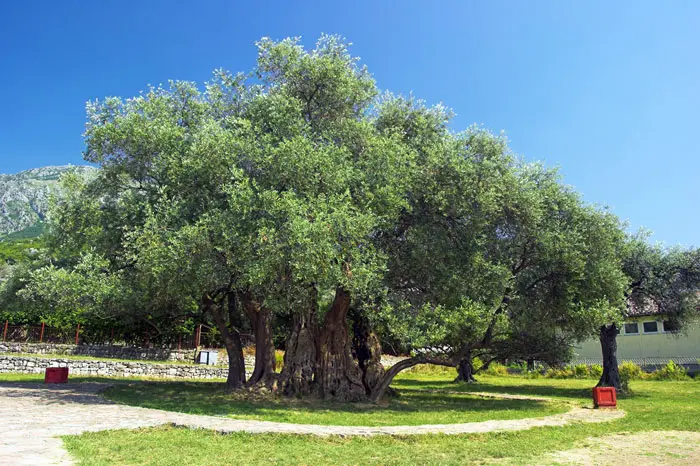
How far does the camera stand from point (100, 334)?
34.9 m

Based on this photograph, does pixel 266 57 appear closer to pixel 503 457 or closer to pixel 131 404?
pixel 131 404

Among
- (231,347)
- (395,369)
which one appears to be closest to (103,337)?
(231,347)

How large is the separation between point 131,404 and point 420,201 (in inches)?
506

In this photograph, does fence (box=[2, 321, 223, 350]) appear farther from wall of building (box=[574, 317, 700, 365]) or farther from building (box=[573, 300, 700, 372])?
wall of building (box=[574, 317, 700, 365])

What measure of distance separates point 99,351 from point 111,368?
346 centimetres

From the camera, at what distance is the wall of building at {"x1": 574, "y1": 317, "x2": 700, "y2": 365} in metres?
44.7

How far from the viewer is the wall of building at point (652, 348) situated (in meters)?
44.7

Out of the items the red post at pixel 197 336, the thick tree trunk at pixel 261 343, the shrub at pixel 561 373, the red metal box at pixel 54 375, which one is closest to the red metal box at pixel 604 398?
the thick tree trunk at pixel 261 343

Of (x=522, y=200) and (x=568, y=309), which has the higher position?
(x=522, y=200)

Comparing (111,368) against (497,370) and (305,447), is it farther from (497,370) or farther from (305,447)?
(497,370)

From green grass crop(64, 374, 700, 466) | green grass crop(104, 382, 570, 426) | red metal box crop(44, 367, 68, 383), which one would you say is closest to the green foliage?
green grass crop(104, 382, 570, 426)

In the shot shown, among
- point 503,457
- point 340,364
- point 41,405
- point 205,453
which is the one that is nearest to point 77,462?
point 205,453

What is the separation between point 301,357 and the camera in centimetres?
2208

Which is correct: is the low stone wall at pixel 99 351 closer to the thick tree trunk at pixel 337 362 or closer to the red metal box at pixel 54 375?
the red metal box at pixel 54 375
